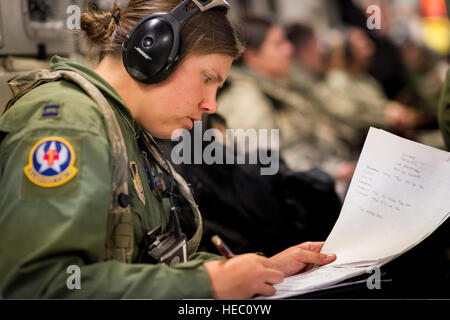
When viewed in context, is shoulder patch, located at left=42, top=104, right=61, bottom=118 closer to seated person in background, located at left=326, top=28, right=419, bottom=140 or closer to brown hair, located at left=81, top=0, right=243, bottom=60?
brown hair, located at left=81, top=0, right=243, bottom=60

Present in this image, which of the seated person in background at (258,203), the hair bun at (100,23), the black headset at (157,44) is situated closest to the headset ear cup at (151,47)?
the black headset at (157,44)

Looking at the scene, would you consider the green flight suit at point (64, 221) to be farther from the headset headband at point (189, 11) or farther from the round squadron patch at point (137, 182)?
the headset headband at point (189, 11)

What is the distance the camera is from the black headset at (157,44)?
3.49 feet

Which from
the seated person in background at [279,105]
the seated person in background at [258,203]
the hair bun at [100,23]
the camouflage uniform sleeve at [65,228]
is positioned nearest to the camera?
the camouflage uniform sleeve at [65,228]

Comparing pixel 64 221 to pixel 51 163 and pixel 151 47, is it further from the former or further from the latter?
pixel 151 47

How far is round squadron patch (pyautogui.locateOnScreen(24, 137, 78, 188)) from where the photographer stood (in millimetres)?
866

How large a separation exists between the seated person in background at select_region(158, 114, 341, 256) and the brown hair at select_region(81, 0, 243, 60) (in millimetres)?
739

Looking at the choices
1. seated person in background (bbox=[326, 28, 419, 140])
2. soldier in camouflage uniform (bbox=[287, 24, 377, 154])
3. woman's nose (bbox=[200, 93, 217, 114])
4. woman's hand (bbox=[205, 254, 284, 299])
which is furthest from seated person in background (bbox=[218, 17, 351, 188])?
woman's hand (bbox=[205, 254, 284, 299])

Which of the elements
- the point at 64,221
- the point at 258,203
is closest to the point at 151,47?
the point at 64,221

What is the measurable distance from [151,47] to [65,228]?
42 cm

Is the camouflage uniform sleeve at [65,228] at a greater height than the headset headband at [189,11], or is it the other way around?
the headset headband at [189,11]

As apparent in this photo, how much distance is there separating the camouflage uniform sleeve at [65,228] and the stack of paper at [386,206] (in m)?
0.29

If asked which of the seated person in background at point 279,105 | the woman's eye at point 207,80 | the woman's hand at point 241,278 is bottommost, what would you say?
the woman's hand at point 241,278
